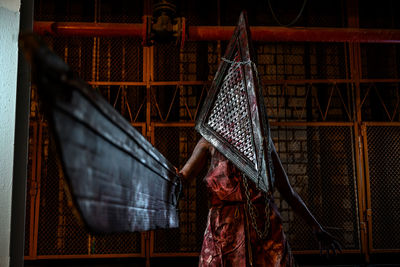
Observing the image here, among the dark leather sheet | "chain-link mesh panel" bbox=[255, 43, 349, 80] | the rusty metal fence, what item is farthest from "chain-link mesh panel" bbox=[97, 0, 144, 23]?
the dark leather sheet

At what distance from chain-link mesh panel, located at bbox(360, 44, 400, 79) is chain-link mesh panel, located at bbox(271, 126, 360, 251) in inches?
54.4

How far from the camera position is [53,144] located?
0.55m

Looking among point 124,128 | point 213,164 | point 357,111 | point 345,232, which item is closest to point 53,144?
point 124,128

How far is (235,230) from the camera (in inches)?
64.5

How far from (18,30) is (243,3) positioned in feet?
17.8

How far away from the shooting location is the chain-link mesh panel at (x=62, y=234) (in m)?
5.31

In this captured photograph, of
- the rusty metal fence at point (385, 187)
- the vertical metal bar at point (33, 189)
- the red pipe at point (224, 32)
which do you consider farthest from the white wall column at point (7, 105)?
the rusty metal fence at point (385, 187)

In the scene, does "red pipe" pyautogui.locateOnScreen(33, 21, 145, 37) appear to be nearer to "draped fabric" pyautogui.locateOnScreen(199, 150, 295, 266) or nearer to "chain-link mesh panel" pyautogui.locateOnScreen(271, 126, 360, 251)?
"chain-link mesh panel" pyautogui.locateOnScreen(271, 126, 360, 251)

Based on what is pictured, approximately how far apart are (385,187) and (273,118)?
7.26 feet

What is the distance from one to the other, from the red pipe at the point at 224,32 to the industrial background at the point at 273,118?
0.69 meters

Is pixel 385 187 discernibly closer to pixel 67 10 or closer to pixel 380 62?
pixel 380 62

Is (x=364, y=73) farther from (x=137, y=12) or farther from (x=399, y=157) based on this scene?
(x=137, y=12)

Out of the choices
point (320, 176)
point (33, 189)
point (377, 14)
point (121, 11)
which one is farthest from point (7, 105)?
point (377, 14)

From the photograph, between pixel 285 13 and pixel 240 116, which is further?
pixel 285 13
